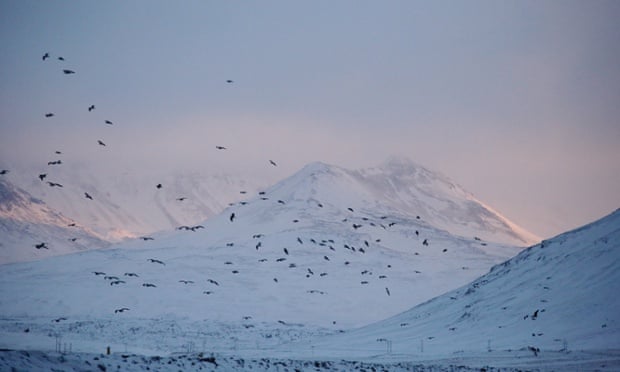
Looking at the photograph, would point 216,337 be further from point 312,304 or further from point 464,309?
point 312,304

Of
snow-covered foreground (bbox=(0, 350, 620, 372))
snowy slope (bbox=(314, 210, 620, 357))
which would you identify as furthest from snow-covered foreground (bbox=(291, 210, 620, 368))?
snow-covered foreground (bbox=(0, 350, 620, 372))

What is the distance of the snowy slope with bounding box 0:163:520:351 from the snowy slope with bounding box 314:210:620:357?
11321 mm

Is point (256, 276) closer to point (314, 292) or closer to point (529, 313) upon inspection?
point (314, 292)

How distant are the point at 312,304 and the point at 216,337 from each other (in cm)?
3526

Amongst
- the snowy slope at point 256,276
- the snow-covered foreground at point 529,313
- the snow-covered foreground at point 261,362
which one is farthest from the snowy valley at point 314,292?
the snow-covered foreground at point 261,362

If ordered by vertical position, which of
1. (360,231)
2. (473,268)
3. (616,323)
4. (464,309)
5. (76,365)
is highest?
(360,231)

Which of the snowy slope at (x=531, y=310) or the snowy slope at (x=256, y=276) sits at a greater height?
the snowy slope at (x=256, y=276)

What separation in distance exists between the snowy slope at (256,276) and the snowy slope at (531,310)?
37.1ft

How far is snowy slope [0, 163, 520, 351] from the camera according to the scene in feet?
320

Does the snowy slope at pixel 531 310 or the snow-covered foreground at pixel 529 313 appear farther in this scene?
the snowy slope at pixel 531 310

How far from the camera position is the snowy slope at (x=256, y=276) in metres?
97.4

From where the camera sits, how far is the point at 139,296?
11112cm

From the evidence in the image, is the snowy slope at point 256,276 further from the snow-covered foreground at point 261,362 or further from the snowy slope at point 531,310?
the snow-covered foreground at point 261,362

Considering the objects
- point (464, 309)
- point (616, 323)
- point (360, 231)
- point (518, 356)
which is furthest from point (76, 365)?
point (360, 231)
